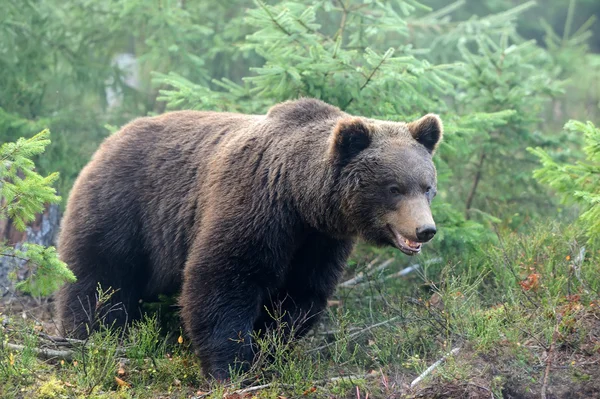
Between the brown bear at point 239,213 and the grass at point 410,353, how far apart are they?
0.38 meters

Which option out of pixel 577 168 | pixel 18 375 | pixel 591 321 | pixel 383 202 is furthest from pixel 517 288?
pixel 18 375

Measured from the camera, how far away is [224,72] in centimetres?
1277

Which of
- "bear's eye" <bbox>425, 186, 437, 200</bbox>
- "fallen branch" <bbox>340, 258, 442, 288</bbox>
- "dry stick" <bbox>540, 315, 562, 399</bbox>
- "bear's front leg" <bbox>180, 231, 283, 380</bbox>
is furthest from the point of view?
"fallen branch" <bbox>340, 258, 442, 288</bbox>

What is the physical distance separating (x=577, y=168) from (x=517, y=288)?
1.31 meters

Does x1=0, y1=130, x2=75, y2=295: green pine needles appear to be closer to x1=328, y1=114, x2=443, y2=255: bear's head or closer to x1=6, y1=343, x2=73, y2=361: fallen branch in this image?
x1=6, y1=343, x2=73, y2=361: fallen branch

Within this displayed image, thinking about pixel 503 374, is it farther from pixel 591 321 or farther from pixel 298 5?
pixel 298 5

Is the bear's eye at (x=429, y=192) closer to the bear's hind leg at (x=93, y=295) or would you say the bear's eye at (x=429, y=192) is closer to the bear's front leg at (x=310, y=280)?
the bear's front leg at (x=310, y=280)

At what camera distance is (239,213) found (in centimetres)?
621

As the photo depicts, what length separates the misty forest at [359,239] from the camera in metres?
5.80

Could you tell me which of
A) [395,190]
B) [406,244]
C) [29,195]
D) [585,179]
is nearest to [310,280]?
[406,244]

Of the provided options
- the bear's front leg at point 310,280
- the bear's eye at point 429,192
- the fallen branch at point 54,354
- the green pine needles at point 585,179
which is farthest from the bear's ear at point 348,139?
the fallen branch at point 54,354

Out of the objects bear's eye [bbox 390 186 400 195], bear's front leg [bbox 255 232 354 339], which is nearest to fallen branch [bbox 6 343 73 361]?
bear's front leg [bbox 255 232 354 339]

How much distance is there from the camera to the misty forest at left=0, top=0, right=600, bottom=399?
228 inches

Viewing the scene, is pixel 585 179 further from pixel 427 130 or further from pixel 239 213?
pixel 239 213
